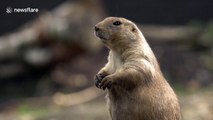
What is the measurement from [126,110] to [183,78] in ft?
19.9

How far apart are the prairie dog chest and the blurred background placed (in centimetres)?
446

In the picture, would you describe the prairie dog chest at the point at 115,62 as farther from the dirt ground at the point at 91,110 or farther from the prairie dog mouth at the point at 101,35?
the dirt ground at the point at 91,110

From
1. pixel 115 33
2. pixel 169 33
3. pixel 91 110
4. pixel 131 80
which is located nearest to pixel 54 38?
pixel 169 33

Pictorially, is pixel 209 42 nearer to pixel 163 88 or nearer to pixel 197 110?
pixel 197 110

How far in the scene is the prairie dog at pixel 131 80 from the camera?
18.6 feet

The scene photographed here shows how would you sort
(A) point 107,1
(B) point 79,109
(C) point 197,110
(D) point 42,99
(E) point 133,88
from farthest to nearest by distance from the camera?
(A) point 107,1
(D) point 42,99
(B) point 79,109
(C) point 197,110
(E) point 133,88

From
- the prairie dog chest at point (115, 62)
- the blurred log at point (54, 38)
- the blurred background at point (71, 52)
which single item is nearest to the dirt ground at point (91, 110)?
the blurred background at point (71, 52)

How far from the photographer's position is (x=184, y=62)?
12062 millimetres

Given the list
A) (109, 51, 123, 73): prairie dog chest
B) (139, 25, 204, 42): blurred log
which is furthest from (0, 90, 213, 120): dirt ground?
(109, 51, 123, 73): prairie dog chest

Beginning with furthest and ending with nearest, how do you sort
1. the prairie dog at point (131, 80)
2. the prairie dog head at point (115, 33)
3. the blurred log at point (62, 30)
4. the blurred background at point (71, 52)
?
the blurred log at point (62, 30) → the blurred background at point (71, 52) → the prairie dog head at point (115, 33) → the prairie dog at point (131, 80)

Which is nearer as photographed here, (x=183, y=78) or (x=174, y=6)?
(x=183, y=78)

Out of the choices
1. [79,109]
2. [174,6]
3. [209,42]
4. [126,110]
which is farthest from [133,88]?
[174,6]

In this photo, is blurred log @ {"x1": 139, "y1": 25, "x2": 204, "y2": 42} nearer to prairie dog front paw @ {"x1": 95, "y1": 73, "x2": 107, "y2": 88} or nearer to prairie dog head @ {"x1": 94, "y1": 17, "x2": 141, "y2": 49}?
prairie dog head @ {"x1": 94, "y1": 17, "x2": 141, "y2": 49}

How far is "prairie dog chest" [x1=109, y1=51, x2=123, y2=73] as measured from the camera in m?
5.85
